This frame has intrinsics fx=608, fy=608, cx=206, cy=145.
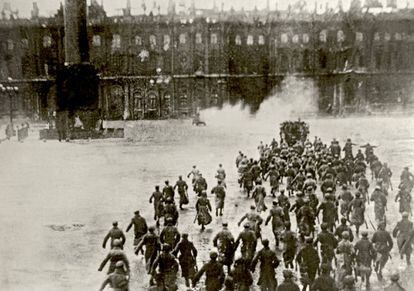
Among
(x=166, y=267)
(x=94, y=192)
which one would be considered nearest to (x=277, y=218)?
(x=166, y=267)

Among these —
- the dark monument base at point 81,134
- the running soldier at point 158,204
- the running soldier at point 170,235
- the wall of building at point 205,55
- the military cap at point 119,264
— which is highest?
the wall of building at point 205,55

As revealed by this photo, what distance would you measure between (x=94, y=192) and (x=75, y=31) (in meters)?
18.0

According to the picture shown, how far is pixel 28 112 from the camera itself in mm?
53781

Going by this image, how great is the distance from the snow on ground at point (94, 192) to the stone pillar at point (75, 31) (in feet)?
17.0

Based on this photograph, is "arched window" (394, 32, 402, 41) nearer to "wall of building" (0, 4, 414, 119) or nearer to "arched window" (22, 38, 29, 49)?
"wall of building" (0, 4, 414, 119)

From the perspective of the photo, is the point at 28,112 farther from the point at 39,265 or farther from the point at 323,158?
the point at 39,265

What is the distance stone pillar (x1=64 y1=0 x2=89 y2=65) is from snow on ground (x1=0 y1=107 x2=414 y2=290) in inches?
204

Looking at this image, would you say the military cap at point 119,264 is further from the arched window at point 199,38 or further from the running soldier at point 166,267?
the arched window at point 199,38

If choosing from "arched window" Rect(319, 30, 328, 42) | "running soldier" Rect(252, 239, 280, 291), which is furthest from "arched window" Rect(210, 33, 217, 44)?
"running soldier" Rect(252, 239, 280, 291)

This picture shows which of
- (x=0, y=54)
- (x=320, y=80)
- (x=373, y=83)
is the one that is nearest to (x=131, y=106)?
(x=0, y=54)

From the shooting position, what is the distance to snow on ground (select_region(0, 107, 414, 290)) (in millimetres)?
10867

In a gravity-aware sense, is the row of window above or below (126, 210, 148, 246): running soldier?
above

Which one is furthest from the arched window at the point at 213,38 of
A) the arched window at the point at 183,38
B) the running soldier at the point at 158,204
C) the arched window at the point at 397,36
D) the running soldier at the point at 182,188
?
the running soldier at the point at 158,204

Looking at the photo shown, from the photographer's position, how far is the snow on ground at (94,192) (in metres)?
10.9
